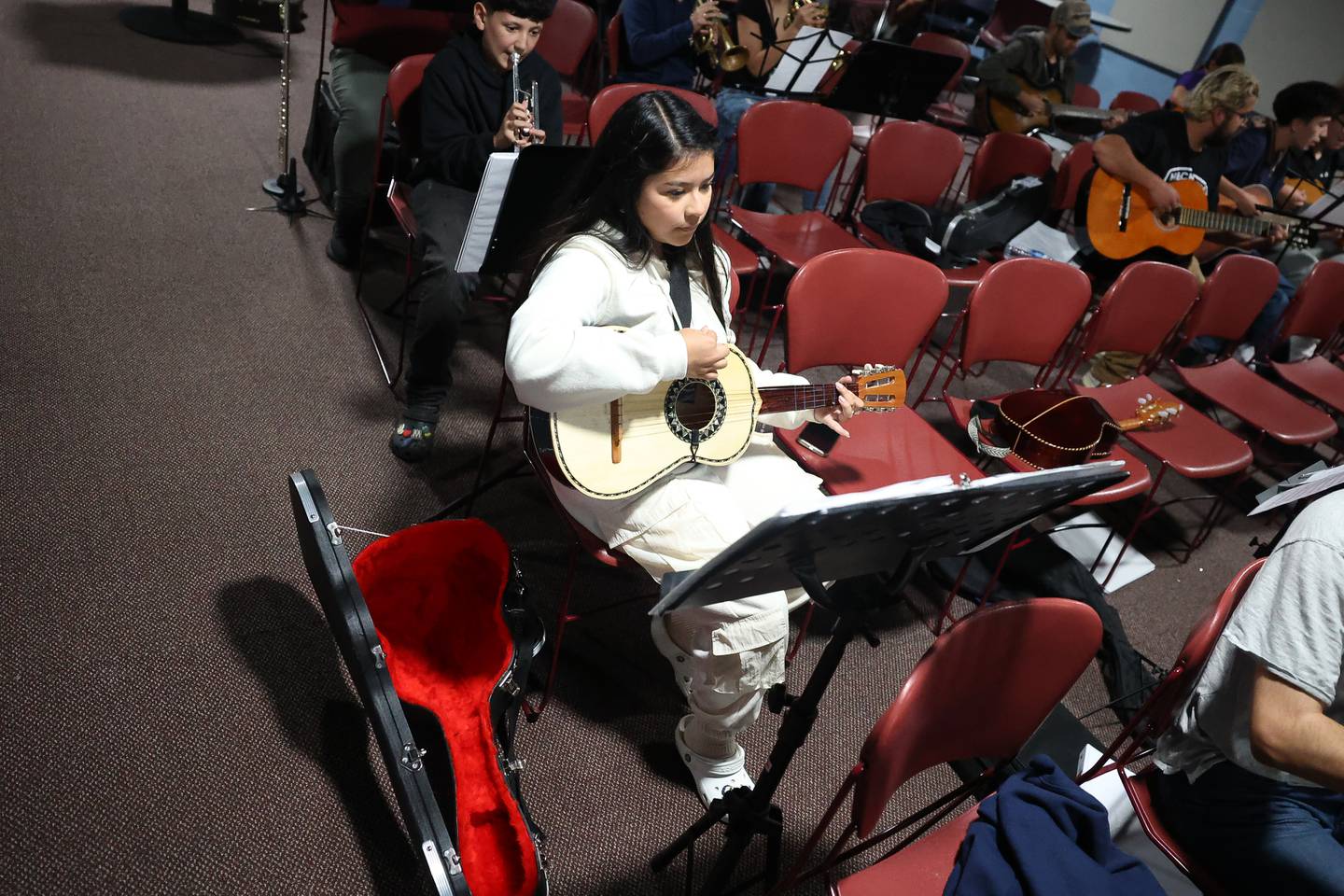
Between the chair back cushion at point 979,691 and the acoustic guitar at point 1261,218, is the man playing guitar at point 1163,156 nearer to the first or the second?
the acoustic guitar at point 1261,218

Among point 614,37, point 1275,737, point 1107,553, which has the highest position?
point 614,37

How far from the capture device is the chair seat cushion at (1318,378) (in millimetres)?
3625

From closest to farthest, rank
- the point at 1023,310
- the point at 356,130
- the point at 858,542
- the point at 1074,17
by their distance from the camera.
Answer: the point at 858,542, the point at 1023,310, the point at 356,130, the point at 1074,17

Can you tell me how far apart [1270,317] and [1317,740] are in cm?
394

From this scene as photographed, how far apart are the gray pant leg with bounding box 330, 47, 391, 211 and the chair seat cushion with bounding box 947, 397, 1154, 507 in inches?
86.9

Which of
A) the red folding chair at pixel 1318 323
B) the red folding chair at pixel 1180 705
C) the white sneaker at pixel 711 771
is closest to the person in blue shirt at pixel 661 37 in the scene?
the red folding chair at pixel 1318 323

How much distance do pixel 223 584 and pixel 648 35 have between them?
9.59 ft

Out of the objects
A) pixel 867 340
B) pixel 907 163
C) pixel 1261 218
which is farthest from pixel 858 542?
pixel 1261 218

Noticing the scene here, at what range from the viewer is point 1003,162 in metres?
→ 3.89

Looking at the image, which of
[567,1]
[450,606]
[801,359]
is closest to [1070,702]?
[801,359]

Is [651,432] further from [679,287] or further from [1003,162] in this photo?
[1003,162]

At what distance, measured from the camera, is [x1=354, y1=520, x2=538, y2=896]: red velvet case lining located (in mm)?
1617

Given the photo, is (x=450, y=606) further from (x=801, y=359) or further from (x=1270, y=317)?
(x=1270, y=317)

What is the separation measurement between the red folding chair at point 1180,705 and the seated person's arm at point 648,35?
123 inches
